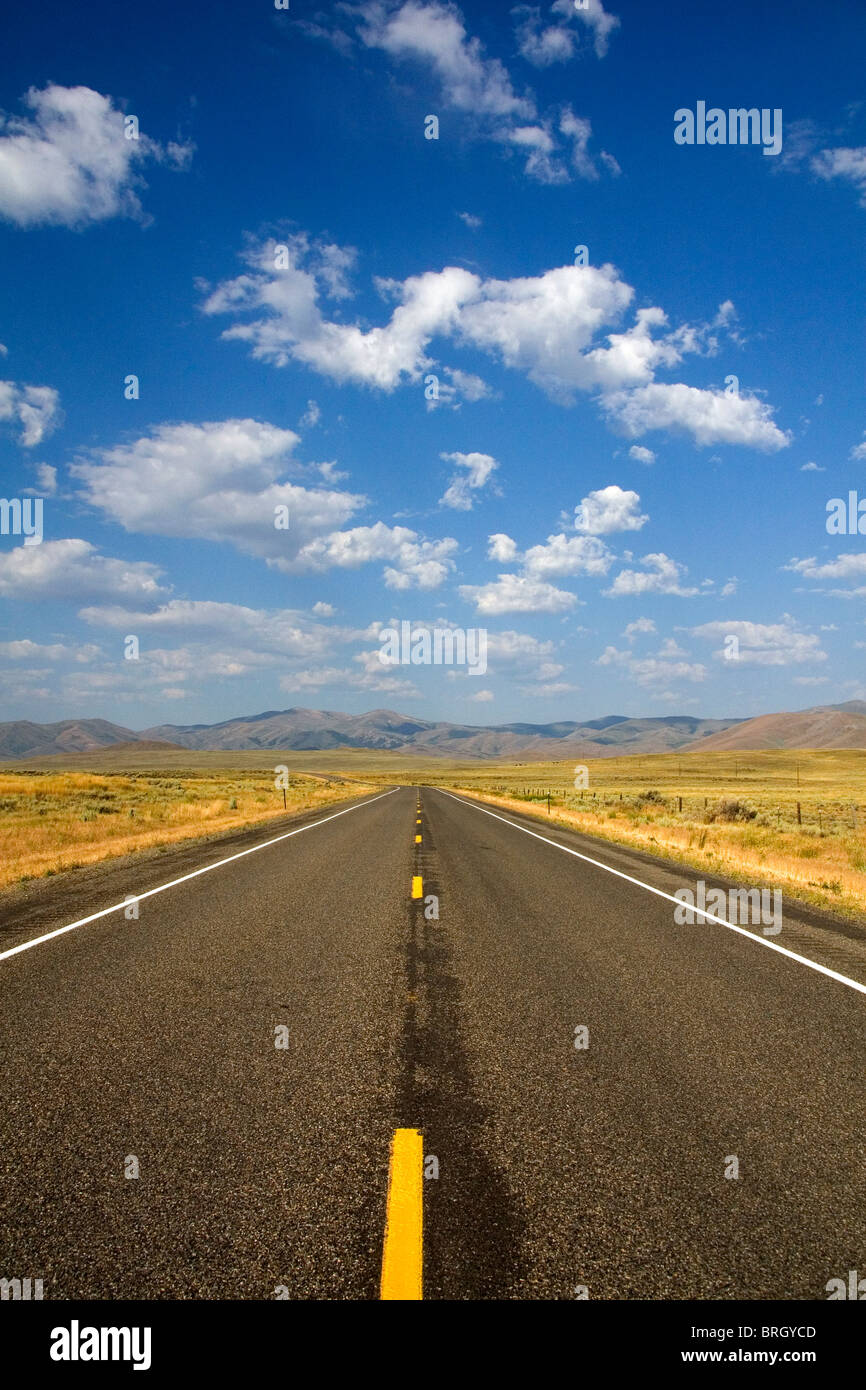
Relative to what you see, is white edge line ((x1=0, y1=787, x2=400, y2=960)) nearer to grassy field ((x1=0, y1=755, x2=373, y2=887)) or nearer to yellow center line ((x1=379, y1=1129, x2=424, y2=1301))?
grassy field ((x1=0, y1=755, x2=373, y2=887))

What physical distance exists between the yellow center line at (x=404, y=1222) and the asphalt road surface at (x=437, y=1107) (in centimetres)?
4

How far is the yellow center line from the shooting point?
265 centimetres

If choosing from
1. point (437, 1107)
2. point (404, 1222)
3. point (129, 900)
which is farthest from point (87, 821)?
point (404, 1222)

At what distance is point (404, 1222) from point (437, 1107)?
44.9 inches

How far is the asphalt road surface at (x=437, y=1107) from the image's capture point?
285 centimetres

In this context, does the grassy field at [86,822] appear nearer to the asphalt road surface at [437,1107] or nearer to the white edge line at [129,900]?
the white edge line at [129,900]

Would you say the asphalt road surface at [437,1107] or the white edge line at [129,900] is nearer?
the asphalt road surface at [437,1107]

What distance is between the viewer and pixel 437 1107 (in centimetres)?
412

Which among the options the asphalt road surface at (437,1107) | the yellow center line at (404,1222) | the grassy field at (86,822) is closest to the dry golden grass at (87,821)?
the grassy field at (86,822)

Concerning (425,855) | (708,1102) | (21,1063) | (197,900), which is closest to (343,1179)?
(708,1102)

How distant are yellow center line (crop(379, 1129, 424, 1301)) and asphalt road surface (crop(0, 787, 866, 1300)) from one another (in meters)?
0.04

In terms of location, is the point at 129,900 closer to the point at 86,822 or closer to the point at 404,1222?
the point at 404,1222

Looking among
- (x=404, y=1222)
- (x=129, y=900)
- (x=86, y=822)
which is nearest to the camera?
(x=404, y=1222)

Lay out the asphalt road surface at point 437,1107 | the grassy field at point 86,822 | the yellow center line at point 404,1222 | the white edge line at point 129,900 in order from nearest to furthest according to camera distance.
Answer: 1. the yellow center line at point 404,1222
2. the asphalt road surface at point 437,1107
3. the white edge line at point 129,900
4. the grassy field at point 86,822
